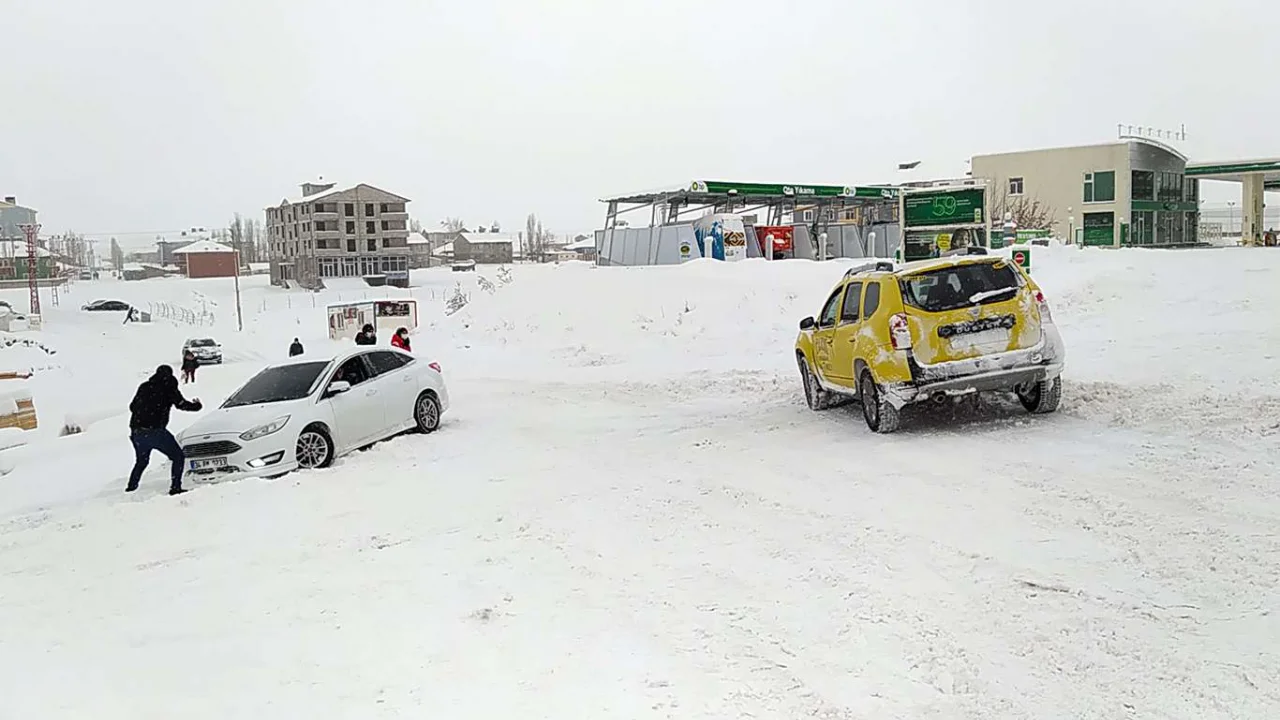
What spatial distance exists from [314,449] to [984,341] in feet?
24.1

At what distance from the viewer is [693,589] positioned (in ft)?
19.3

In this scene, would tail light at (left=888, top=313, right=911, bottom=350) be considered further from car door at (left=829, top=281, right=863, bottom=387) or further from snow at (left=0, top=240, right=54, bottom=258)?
snow at (left=0, top=240, right=54, bottom=258)

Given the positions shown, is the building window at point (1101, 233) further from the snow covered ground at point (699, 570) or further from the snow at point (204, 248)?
the snow at point (204, 248)

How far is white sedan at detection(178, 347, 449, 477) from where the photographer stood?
35.5ft

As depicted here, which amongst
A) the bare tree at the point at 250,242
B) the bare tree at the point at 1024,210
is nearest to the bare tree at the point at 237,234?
the bare tree at the point at 250,242

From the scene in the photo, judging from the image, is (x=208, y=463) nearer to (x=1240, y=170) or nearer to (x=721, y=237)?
(x=721, y=237)

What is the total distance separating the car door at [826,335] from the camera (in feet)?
40.4

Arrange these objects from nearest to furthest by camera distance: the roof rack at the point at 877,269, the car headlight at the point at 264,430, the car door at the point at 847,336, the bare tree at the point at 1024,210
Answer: the car headlight at the point at 264,430 → the car door at the point at 847,336 → the roof rack at the point at 877,269 → the bare tree at the point at 1024,210

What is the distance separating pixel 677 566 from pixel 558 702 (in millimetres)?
1995

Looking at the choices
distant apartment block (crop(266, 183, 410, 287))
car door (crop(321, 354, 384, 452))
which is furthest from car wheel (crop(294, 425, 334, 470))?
distant apartment block (crop(266, 183, 410, 287))

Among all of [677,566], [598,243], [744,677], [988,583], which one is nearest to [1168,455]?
[988,583]

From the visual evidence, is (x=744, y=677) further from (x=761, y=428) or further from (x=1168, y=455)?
(x=761, y=428)

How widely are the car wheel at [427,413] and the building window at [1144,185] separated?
5838cm

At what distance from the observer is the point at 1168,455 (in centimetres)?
870
